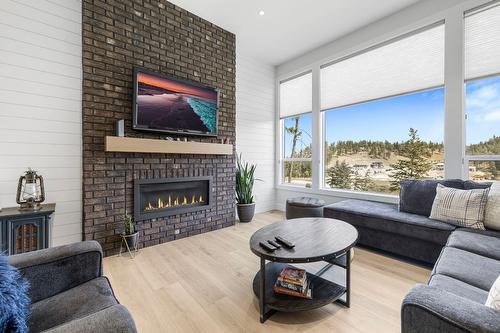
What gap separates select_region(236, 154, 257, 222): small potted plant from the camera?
406 centimetres

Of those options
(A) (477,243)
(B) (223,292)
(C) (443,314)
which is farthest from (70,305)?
(A) (477,243)

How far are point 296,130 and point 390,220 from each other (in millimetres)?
2691

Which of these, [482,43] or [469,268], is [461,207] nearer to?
[469,268]

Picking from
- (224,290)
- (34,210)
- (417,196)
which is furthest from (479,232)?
(34,210)

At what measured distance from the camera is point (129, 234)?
2707 millimetres

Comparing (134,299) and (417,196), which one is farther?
(417,196)

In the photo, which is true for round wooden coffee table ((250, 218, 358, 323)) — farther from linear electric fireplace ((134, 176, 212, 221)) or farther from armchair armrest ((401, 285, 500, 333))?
linear electric fireplace ((134, 176, 212, 221))

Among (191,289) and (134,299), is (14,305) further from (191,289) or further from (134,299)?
(191,289)

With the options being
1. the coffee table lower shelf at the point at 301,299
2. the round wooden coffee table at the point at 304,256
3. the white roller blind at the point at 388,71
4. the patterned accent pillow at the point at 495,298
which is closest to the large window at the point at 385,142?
the white roller blind at the point at 388,71

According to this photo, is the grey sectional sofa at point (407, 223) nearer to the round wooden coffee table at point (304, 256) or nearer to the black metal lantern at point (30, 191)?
the round wooden coffee table at point (304, 256)

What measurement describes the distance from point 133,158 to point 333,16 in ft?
11.1

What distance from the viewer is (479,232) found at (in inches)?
81.6

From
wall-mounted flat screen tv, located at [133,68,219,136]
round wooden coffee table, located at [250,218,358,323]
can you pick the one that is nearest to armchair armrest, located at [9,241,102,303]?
round wooden coffee table, located at [250,218,358,323]

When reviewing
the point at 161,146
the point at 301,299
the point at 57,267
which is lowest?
the point at 301,299
